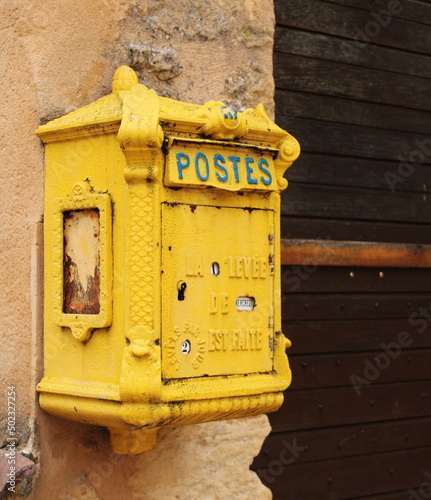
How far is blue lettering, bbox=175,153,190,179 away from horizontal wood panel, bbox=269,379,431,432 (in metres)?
1.44

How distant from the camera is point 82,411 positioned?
234cm

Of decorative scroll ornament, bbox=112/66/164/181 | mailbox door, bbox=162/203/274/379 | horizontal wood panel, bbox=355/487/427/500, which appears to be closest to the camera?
decorative scroll ornament, bbox=112/66/164/181

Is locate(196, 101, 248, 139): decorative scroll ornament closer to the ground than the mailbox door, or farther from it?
farther from it

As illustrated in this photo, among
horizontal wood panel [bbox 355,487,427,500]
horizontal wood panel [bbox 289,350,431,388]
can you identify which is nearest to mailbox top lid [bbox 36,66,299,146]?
horizontal wood panel [bbox 289,350,431,388]

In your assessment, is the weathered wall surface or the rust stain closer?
the rust stain

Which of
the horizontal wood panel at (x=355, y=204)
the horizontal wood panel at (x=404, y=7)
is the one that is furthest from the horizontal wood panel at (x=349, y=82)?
the horizontal wood panel at (x=355, y=204)

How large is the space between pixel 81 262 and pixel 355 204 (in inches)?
66.8

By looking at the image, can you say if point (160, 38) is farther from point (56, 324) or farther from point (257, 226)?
point (56, 324)

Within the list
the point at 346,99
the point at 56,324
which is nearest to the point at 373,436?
the point at 346,99

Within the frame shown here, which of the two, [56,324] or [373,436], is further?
[373,436]

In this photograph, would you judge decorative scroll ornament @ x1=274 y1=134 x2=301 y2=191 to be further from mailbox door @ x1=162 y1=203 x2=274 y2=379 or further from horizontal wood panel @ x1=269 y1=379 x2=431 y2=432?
horizontal wood panel @ x1=269 y1=379 x2=431 y2=432

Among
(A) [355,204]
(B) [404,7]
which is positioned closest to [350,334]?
(A) [355,204]

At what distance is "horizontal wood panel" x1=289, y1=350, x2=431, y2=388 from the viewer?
346cm

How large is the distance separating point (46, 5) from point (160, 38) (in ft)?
1.46
